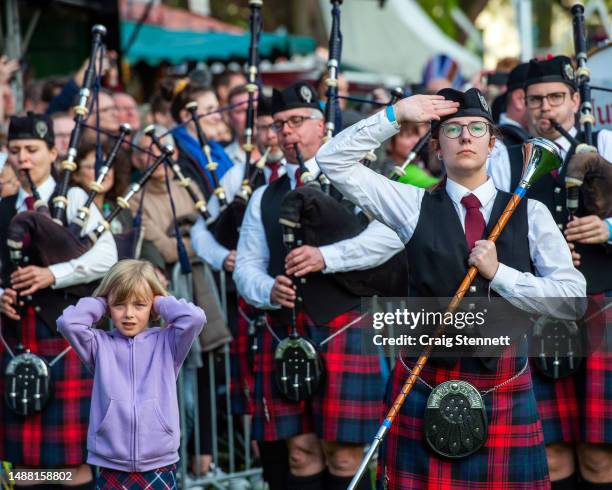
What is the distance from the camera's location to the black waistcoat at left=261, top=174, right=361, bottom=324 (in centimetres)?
473

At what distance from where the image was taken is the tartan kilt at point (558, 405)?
4629 millimetres

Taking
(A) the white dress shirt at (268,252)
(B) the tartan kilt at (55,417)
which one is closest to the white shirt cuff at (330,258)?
(A) the white dress shirt at (268,252)

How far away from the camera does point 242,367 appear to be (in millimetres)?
5438

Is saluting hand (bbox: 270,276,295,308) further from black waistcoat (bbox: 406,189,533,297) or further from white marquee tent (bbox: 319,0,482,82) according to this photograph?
white marquee tent (bbox: 319,0,482,82)

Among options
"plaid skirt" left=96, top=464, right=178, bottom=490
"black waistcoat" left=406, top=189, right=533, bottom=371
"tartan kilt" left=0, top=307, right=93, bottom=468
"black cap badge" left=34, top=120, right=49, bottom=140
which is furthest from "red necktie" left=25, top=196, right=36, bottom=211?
"black waistcoat" left=406, top=189, right=533, bottom=371

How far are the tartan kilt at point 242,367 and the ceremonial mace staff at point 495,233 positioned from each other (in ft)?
5.04

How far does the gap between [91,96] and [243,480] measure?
1.98m

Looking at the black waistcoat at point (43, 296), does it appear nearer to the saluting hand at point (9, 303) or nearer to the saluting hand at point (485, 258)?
the saluting hand at point (9, 303)

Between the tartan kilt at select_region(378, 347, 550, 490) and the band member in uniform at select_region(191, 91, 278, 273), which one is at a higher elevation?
the band member in uniform at select_region(191, 91, 278, 273)

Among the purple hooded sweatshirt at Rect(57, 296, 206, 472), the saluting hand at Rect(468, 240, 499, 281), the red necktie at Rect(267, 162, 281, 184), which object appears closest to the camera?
the saluting hand at Rect(468, 240, 499, 281)

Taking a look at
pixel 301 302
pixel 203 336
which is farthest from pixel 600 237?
pixel 203 336

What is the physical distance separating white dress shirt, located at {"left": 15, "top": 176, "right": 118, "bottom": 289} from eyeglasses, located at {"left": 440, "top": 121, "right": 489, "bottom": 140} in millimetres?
1793

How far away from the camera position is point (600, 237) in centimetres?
439

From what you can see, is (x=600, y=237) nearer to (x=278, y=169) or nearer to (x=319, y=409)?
(x=319, y=409)
